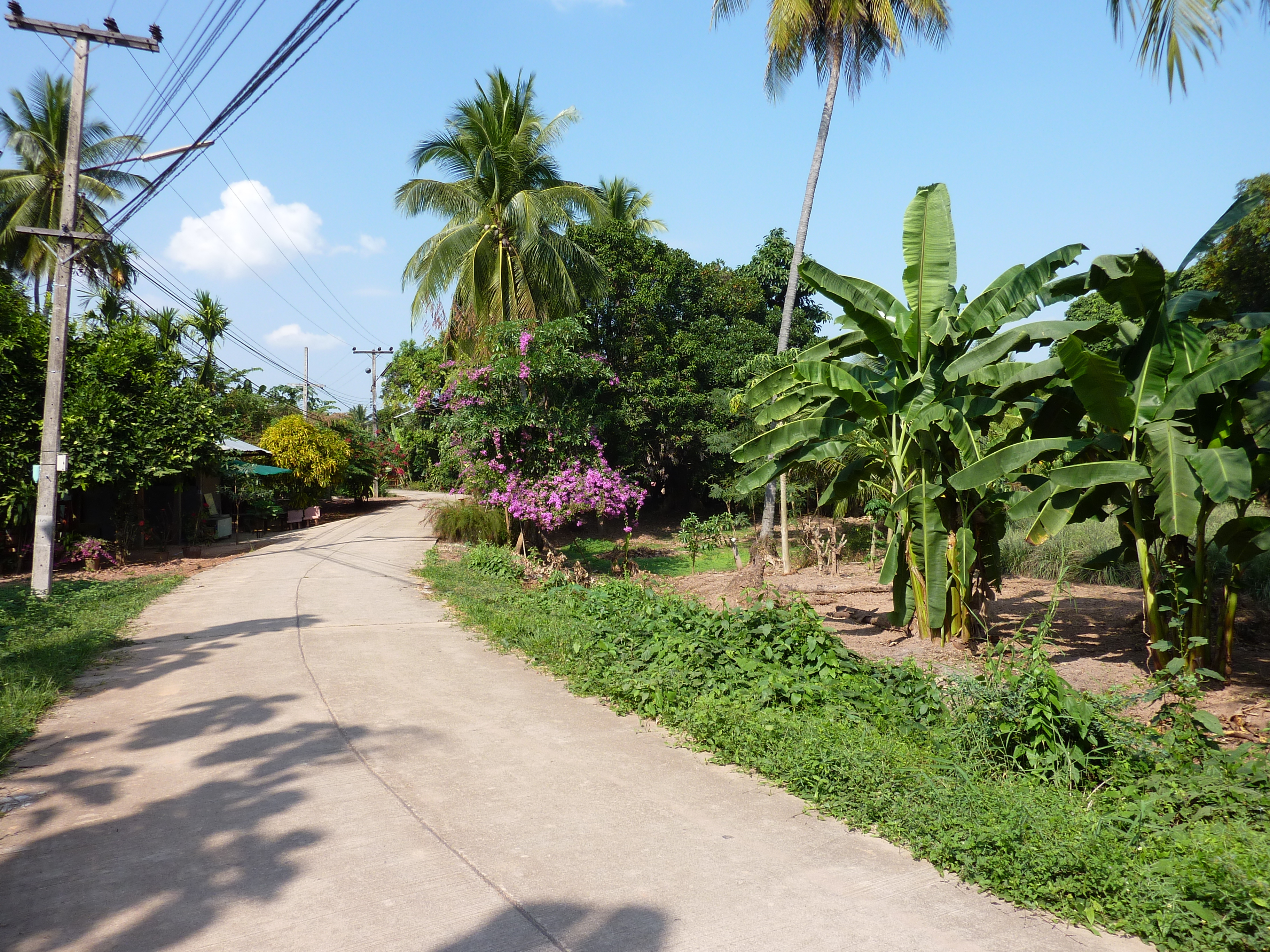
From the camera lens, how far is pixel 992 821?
13.9 feet

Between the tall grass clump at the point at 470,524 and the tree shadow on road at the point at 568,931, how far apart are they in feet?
50.1

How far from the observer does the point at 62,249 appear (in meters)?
12.5

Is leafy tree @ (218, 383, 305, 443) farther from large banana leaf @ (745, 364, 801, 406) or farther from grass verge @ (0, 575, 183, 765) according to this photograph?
large banana leaf @ (745, 364, 801, 406)

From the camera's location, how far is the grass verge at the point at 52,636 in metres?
6.46

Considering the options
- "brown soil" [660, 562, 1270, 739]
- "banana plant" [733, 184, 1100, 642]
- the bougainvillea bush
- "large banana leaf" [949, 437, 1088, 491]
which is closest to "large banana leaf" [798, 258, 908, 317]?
"banana plant" [733, 184, 1100, 642]

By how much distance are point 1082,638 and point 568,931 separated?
8.58 metres

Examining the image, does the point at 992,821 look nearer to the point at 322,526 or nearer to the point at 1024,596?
the point at 1024,596

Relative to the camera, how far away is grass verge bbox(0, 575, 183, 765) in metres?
6.46

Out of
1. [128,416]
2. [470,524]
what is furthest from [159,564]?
[470,524]

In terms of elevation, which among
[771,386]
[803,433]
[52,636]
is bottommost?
[52,636]

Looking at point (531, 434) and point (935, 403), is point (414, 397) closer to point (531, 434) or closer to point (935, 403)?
point (531, 434)

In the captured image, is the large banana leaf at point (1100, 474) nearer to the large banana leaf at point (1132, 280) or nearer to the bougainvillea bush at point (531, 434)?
the large banana leaf at point (1132, 280)

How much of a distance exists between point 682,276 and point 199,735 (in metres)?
22.1

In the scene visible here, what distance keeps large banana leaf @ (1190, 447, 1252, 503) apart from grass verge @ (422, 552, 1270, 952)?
2.23 m
